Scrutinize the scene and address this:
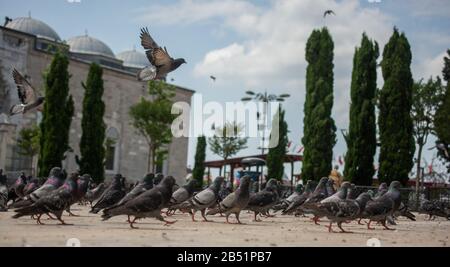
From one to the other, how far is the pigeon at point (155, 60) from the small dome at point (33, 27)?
119ft

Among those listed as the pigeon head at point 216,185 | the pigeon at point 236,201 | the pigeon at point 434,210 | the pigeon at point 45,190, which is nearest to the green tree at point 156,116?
the pigeon at point 434,210

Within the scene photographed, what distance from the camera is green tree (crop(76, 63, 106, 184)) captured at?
1173 inches

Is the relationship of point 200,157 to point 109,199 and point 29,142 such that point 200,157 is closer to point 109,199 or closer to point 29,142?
point 29,142

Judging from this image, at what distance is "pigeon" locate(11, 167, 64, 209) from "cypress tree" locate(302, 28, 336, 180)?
17.6 m

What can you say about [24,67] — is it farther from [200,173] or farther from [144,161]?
[200,173]

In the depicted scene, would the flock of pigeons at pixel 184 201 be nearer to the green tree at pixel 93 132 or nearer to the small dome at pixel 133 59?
the green tree at pixel 93 132

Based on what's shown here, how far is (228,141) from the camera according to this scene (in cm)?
4416

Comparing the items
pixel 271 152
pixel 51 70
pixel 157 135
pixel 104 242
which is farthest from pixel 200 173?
pixel 104 242

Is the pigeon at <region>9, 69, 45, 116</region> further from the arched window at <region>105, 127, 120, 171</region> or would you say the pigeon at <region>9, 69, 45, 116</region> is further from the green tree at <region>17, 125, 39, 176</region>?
the arched window at <region>105, 127, 120, 171</region>

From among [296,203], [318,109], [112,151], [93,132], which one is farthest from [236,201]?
[112,151]

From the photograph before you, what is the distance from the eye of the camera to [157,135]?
3300cm

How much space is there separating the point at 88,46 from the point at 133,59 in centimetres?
629

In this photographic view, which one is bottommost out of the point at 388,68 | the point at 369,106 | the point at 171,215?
the point at 171,215
